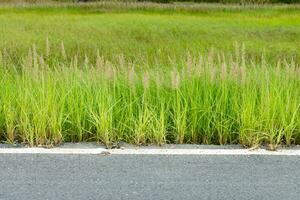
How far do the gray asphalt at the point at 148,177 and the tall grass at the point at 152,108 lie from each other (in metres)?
0.38

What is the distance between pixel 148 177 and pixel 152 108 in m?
1.13

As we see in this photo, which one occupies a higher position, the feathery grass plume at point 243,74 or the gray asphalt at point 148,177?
the feathery grass plume at point 243,74

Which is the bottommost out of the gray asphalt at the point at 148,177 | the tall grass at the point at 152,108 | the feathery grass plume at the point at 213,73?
the gray asphalt at the point at 148,177

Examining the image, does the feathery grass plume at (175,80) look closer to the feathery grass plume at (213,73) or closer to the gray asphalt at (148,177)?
the feathery grass plume at (213,73)

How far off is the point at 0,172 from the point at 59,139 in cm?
73

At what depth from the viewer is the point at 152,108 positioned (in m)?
5.24

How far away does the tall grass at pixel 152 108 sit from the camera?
493 centimetres

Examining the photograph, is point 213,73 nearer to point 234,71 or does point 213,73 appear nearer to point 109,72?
point 234,71

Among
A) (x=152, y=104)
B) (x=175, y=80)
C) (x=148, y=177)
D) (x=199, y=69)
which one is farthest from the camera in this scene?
(x=199, y=69)

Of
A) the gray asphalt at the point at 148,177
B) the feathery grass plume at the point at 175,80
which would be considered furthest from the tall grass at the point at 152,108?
the gray asphalt at the point at 148,177

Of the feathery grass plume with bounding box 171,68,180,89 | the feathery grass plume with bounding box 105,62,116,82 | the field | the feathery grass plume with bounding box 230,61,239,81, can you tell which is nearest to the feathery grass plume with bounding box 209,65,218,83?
the field

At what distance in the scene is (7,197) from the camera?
3879 mm

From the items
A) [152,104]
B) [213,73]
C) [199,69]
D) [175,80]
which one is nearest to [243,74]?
[213,73]

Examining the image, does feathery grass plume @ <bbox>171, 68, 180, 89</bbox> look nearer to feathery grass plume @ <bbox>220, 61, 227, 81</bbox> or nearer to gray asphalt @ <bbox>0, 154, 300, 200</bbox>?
feathery grass plume @ <bbox>220, 61, 227, 81</bbox>
